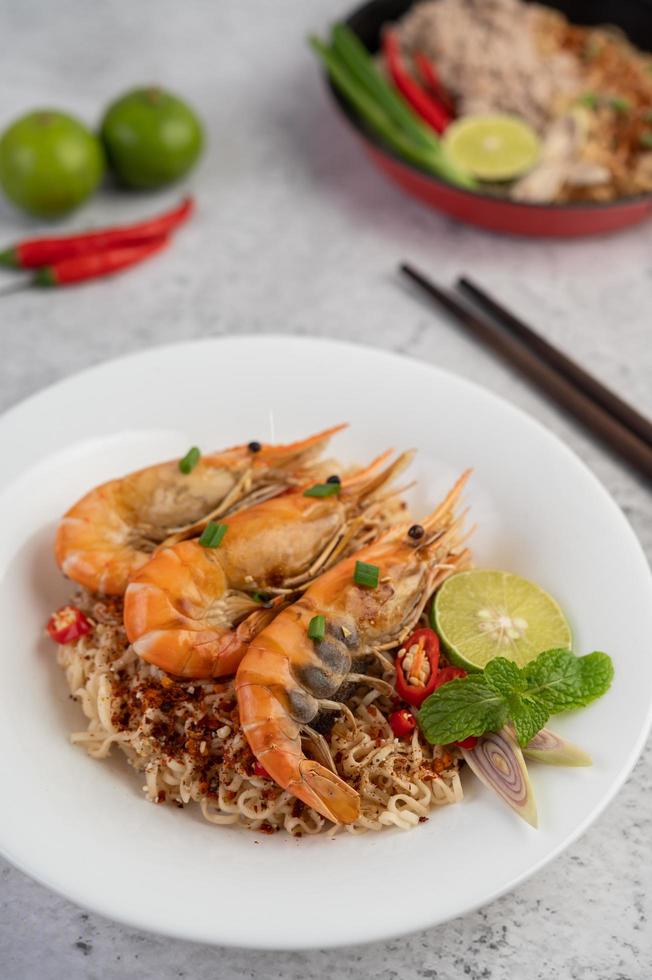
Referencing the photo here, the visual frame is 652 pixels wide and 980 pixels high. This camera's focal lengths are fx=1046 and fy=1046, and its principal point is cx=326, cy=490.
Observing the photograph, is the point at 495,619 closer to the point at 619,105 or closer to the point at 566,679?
the point at 566,679

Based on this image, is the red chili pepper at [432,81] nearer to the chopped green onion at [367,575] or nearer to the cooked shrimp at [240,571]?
the cooked shrimp at [240,571]

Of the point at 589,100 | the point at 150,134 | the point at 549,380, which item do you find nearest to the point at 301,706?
the point at 549,380

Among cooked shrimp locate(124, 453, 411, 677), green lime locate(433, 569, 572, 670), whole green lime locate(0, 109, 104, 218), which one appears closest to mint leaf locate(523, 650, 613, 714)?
green lime locate(433, 569, 572, 670)

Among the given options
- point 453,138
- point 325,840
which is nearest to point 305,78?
point 453,138

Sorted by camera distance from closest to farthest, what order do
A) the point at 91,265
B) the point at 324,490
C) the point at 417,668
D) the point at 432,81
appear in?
the point at 417,668, the point at 324,490, the point at 91,265, the point at 432,81

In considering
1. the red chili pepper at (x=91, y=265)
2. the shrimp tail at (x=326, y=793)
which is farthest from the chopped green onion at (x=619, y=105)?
the shrimp tail at (x=326, y=793)

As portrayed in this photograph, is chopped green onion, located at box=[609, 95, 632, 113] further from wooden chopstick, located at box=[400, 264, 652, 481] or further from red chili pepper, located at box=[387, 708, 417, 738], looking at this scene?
red chili pepper, located at box=[387, 708, 417, 738]

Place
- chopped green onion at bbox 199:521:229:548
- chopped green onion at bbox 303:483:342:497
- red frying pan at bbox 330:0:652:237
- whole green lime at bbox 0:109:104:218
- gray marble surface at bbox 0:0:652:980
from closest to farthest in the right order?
gray marble surface at bbox 0:0:652:980 < chopped green onion at bbox 199:521:229:548 < chopped green onion at bbox 303:483:342:497 < red frying pan at bbox 330:0:652:237 < whole green lime at bbox 0:109:104:218

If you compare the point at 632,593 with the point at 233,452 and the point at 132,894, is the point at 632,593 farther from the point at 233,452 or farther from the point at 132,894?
the point at 132,894
